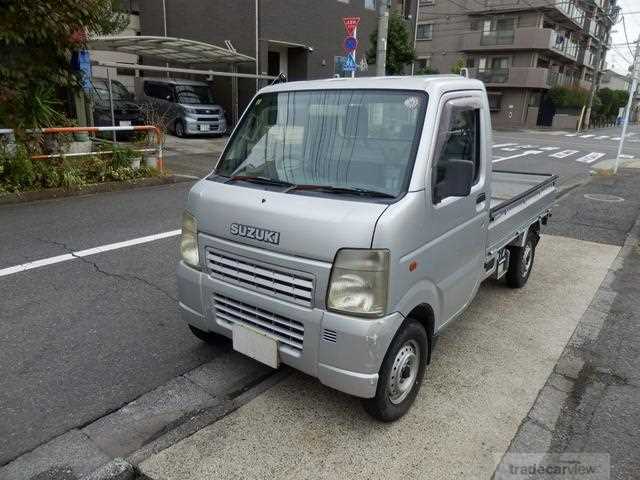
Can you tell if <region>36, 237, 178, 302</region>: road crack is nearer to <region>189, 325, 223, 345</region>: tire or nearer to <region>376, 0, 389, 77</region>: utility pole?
<region>189, 325, 223, 345</region>: tire

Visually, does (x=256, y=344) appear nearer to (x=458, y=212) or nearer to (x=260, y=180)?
(x=260, y=180)

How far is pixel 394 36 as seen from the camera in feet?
71.9

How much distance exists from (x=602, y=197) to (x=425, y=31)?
118 feet

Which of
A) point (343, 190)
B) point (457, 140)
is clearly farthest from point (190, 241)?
point (457, 140)

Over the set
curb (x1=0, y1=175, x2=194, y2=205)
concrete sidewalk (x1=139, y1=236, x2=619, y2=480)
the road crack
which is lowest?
concrete sidewalk (x1=139, y1=236, x2=619, y2=480)

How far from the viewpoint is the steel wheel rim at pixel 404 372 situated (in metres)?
2.72

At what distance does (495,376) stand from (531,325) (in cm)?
106

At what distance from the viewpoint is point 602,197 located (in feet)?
32.9

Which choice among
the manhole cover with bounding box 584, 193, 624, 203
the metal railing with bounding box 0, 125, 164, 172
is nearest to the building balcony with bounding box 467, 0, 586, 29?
the manhole cover with bounding box 584, 193, 624, 203

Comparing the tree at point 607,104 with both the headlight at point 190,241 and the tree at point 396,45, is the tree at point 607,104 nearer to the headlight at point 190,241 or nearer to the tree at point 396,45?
the tree at point 396,45

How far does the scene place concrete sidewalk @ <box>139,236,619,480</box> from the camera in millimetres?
2482

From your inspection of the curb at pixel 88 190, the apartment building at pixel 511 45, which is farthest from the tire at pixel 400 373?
the apartment building at pixel 511 45

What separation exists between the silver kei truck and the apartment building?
37323 mm

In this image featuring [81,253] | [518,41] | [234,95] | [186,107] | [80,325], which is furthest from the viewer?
[518,41]
